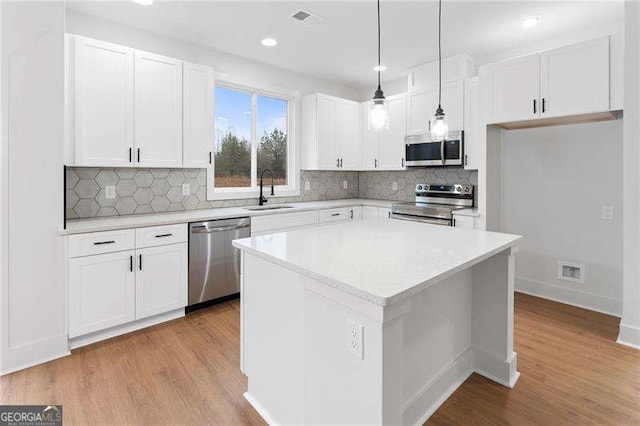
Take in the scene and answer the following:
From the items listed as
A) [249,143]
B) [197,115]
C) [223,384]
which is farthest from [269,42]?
[223,384]

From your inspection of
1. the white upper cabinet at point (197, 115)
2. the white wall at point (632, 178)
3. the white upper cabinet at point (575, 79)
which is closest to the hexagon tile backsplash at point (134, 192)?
the white upper cabinet at point (197, 115)

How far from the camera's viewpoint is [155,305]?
301 cm

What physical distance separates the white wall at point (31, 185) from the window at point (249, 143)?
164 cm

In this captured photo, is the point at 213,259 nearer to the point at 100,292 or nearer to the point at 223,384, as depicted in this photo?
the point at 100,292

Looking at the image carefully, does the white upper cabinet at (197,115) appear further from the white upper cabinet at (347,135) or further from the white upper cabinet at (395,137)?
the white upper cabinet at (395,137)

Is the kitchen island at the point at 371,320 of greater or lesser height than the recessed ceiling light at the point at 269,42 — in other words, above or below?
below

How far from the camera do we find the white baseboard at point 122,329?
2.67 meters

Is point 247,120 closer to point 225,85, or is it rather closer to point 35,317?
point 225,85

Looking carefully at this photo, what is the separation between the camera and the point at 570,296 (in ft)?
11.5

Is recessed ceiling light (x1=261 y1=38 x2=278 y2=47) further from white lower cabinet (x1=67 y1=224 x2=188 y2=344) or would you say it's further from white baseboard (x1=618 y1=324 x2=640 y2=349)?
white baseboard (x1=618 y1=324 x2=640 y2=349)

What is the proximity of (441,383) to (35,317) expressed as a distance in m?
2.72

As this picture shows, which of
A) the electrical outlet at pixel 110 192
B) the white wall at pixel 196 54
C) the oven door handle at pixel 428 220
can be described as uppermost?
the white wall at pixel 196 54

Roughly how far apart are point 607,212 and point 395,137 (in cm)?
240

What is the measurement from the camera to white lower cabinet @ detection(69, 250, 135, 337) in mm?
2582
